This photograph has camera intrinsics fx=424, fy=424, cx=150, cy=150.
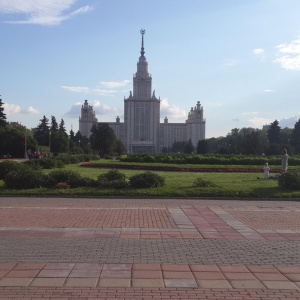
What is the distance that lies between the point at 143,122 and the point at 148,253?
499 feet

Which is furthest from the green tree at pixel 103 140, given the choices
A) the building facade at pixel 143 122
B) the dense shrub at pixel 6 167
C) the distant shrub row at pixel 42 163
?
the building facade at pixel 143 122

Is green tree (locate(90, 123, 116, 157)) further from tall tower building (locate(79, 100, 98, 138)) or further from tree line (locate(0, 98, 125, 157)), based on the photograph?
tall tower building (locate(79, 100, 98, 138))

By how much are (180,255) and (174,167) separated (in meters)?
25.4

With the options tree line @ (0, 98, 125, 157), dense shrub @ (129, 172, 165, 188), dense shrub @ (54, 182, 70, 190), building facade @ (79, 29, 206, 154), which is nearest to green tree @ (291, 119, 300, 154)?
tree line @ (0, 98, 125, 157)

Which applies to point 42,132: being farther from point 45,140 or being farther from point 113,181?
point 113,181

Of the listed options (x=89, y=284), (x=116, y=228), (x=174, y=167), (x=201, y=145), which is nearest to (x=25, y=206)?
(x=116, y=228)

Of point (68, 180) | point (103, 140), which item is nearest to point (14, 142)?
point (103, 140)

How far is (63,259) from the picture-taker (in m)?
6.37

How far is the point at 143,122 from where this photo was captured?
520 ft

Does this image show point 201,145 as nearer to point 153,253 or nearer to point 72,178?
point 72,178

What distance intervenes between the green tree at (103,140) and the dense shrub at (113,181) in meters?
65.9

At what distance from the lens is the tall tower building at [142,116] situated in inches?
6137

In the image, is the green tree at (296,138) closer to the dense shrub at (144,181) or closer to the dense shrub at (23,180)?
the dense shrub at (144,181)

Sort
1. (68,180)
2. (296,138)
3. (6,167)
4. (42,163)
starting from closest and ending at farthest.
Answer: (68,180), (6,167), (42,163), (296,138)
